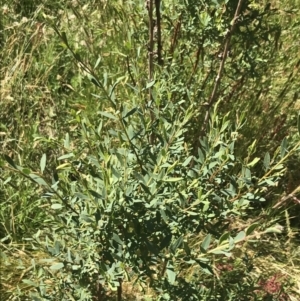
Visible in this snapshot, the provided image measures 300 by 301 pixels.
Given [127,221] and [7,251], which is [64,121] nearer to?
[7,251]

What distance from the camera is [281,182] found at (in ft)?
7.05

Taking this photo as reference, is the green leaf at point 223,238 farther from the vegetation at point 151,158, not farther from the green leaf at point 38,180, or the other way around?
the green leaf at point 38,180

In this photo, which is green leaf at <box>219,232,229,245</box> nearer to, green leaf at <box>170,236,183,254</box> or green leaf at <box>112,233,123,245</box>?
green leaf at <box>170,236,183,254</box>

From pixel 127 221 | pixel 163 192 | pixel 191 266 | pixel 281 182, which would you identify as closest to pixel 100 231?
pixel 127 221

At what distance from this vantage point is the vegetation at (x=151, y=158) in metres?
1.14

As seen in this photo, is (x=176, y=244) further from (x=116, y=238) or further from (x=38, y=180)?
(x=38, y=180)

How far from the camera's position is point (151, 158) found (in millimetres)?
1155

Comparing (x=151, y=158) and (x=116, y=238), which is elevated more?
(x=151, y=158)

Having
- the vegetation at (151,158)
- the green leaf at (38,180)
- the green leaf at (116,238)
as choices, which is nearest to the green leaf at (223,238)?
the vegetation at (151,158)

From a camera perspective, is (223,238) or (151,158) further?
(151,158)

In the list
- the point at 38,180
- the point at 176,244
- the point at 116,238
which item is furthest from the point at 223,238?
the point at 38,180

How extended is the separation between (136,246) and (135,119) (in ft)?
3.10

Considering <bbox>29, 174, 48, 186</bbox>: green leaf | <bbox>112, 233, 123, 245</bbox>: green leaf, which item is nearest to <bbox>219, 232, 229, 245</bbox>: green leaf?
<bbox>112, 233, 123, 245</bbox>: green leaf

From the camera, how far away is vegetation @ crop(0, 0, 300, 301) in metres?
1.14
